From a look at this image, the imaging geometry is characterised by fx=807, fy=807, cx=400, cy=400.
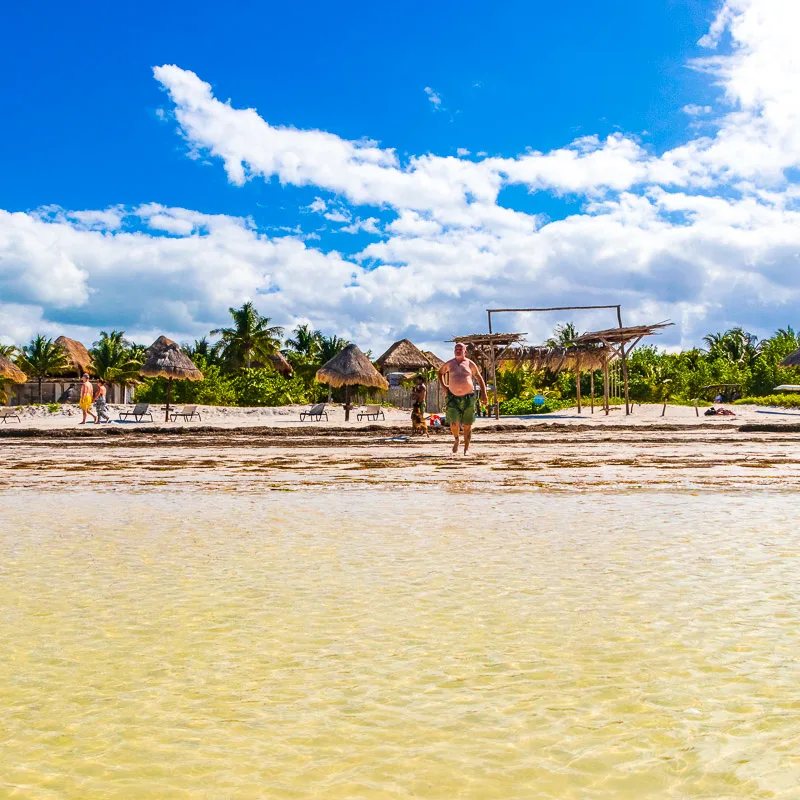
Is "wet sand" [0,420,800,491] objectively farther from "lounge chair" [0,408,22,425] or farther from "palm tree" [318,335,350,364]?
"palm tree" [318,335,350,364]

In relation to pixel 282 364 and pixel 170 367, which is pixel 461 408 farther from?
pixel 282 364

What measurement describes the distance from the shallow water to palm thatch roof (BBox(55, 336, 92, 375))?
4369 centimetres

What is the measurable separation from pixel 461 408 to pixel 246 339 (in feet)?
118

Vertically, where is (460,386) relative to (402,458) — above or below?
above

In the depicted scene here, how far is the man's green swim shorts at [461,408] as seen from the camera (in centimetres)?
1122

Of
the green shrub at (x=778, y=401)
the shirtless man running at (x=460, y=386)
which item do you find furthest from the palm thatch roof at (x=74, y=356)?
the shirtless man running at (x=460, y=386)

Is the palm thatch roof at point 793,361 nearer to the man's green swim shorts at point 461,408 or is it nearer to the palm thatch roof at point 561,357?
the palm thatch roof at point 561,357

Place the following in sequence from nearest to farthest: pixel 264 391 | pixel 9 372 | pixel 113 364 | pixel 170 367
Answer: pixel 170 367
pixel 9 372
pixel 264 391
pixel 113 364

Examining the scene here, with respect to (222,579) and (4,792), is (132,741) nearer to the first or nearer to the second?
(4,792)

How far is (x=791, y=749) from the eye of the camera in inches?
73.2

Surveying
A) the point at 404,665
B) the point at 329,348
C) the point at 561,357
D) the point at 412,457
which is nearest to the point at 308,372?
the point at 329,348

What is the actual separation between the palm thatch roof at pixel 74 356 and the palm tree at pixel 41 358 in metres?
1.04

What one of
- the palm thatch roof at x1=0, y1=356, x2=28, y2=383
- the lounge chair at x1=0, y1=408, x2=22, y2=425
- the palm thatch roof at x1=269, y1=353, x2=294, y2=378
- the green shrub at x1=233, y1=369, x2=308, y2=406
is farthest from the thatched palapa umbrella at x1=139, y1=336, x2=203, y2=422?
the palm thatch roof at x1=269, y1=353, x2=294, y2=378

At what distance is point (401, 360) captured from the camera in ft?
160
